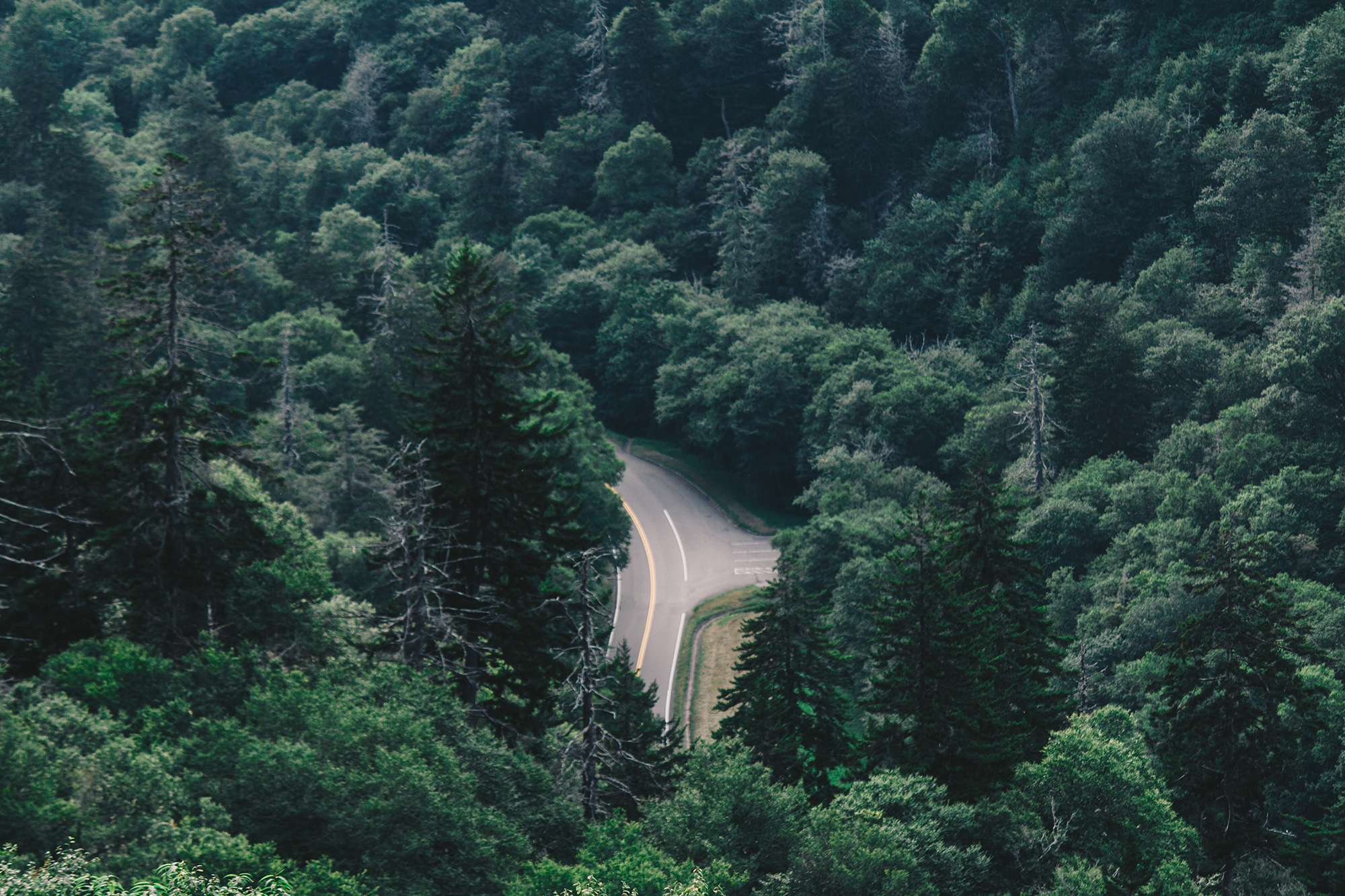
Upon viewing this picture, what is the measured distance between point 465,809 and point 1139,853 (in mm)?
18147

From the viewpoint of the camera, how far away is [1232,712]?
32469 millimetres

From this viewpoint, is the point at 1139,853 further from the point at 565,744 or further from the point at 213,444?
the point at 213,444

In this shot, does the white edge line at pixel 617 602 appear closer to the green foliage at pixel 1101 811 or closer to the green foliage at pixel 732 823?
the green foliage at pixel 1101 811

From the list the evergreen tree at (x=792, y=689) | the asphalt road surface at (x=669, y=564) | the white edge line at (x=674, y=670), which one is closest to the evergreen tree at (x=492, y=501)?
the evergreen tree at (x=792, y=689)

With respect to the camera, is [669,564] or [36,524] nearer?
[36,524]

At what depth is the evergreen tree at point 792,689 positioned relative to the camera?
1395 inches

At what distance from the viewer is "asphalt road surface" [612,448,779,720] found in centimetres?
5934

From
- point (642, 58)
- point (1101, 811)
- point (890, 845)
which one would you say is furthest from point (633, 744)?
point (642, 58)

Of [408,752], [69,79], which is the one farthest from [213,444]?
[69,79]

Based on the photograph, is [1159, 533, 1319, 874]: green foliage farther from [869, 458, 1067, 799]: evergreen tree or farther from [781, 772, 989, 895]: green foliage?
[781, 772, 989, 895]: green foliage

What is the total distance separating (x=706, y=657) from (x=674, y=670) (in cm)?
207

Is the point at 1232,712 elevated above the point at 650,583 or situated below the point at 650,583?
above

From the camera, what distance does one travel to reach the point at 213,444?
3156cm

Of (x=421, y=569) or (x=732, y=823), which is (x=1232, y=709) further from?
(x=421, y=569)
